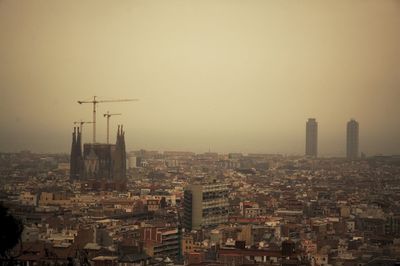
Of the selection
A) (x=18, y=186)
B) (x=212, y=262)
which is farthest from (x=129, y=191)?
(x=212, y=262)

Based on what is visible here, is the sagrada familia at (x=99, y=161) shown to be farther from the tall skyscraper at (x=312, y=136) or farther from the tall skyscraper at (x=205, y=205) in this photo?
the tall skyscraper at (x=312, y=136)

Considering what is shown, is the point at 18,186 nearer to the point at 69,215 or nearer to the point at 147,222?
the point at 69,215

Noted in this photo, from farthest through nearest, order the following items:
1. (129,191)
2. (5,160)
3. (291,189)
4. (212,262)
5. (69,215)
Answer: (129,191)
(291,189)
(69,215)
(5,160)
(212,262)

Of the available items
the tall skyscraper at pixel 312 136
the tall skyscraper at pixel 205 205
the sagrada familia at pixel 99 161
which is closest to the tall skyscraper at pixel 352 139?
the tall skyscraper at pixel 312 136

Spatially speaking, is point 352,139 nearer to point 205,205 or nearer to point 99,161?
point 205,205

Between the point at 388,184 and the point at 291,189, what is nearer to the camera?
the point at 388,184

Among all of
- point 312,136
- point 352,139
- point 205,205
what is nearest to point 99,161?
point 205,205
